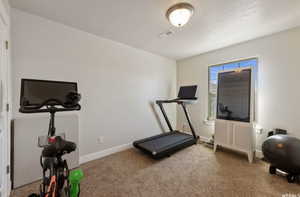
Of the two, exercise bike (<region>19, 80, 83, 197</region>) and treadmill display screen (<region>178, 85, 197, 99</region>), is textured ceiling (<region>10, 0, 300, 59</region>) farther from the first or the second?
exercise bike (<region>19, 80, 83, 197</region>)

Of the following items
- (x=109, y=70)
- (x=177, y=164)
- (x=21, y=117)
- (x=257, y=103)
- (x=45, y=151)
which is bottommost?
(x=177, y=164)

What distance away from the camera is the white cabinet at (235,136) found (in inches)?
95.4

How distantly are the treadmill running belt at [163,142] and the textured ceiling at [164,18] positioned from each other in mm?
2234

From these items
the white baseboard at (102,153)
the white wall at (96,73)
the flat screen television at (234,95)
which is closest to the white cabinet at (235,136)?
the flat screen television at (234,95)

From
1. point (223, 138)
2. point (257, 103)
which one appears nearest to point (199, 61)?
point (257, 103)

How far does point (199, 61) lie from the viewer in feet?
12.1

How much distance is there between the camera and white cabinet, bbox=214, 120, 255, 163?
2424 mm

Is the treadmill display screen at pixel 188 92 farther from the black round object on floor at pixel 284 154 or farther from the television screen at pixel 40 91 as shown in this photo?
the television screen at pixel 40 91

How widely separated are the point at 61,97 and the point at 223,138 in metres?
3.09

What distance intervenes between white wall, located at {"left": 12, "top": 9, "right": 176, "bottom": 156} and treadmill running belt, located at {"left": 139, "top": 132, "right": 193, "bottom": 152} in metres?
→ 0.46

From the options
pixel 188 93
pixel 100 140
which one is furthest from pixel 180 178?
pixel 188 93

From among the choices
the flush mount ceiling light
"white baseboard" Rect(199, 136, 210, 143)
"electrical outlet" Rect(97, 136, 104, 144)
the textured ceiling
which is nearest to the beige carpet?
"electrical outlet" Rect(97, 136, 104, 144)

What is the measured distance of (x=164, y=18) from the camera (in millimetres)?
2047

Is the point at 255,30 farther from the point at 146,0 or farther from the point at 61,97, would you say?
the point at 61,97
